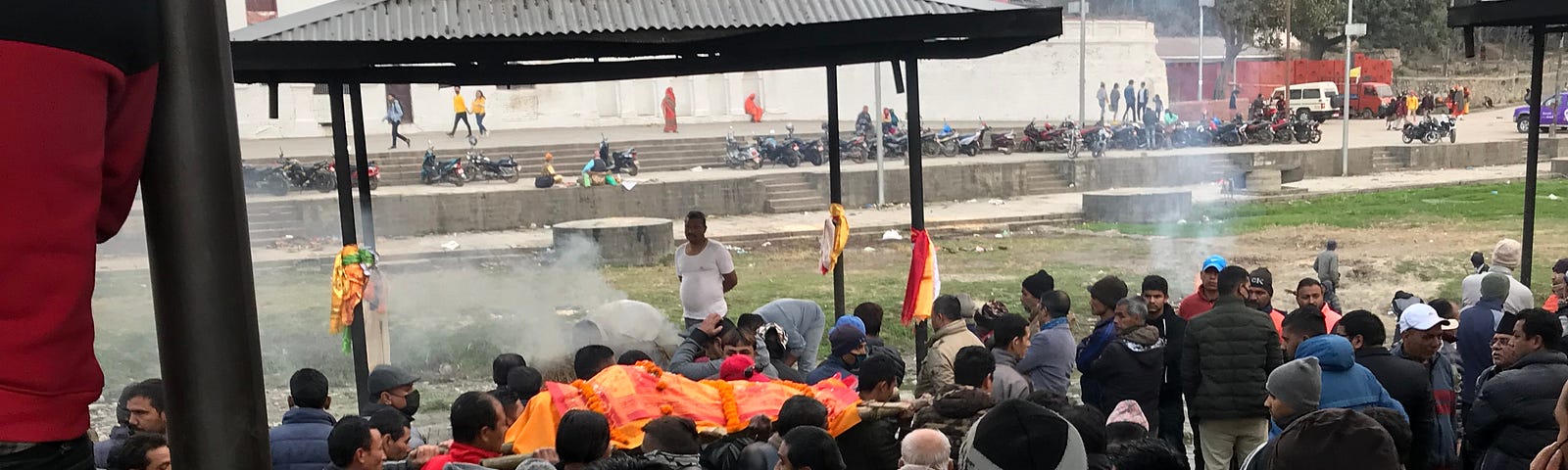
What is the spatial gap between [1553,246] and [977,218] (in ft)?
28.3

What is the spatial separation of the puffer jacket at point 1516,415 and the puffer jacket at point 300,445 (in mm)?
4126

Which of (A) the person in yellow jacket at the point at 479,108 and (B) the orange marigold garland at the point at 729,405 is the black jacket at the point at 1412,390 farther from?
(A) the person in yellow jacket at the point at 479,108

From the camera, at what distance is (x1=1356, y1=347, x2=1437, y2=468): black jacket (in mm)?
4980

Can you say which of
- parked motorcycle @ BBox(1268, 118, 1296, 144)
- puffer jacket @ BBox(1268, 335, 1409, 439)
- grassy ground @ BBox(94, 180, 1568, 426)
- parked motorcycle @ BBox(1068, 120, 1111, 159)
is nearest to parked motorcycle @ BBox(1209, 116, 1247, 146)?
parked motorcycle @ BBox(1268, 118, 1296, 144)

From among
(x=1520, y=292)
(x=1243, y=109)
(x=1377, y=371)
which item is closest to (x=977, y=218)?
(x=1520, y=292)

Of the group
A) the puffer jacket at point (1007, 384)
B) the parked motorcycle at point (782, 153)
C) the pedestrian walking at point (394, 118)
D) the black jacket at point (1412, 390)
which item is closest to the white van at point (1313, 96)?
the parked motorcycle at point (782, 153)

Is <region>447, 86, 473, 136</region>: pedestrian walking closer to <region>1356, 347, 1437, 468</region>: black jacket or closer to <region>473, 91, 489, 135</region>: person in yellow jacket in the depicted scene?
<region>473, 91, 489, 135</region>: person in yellow jacket

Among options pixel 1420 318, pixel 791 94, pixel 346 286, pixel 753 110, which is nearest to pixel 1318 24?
pixel 791 94

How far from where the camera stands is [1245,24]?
48812mm

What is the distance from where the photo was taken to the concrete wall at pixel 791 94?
31.1m

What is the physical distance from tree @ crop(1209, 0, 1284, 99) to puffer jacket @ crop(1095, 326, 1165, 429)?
4403 cm

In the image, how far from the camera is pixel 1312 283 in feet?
23.6

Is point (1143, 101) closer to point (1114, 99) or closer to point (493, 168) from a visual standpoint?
point (1114, 99)

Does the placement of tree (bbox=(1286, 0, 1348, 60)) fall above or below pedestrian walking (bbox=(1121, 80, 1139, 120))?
above
